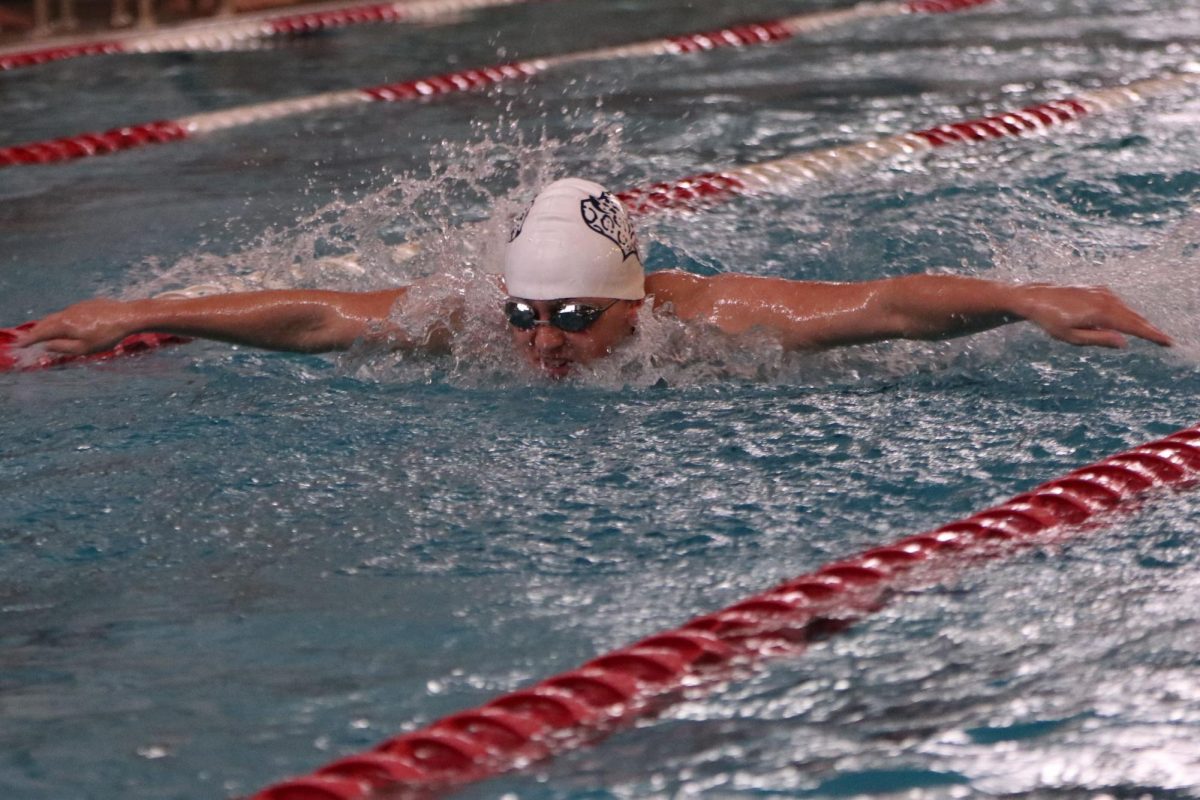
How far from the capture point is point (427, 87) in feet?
23.5

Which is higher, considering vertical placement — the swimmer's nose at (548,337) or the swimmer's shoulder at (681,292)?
the swimmer's shoulder at (681,292)

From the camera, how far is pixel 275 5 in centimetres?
984

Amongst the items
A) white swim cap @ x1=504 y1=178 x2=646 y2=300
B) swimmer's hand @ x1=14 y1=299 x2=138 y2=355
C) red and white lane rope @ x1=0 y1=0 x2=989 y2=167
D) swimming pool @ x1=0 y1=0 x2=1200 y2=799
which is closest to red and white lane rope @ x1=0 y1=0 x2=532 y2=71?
red and white lane rope @ x1=0 y1=0 x2=989 y2=167

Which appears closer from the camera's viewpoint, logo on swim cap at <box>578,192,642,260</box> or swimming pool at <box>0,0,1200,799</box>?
swimming pool at <box>0,0,1200,799</box>

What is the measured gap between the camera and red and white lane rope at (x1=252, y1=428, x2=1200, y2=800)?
1.97m

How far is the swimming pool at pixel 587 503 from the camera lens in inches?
82.0

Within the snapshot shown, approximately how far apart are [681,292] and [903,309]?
58 centimetres

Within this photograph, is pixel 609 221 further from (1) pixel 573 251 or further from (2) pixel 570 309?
(2) pixel 570 309

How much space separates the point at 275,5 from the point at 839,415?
7499 millimetres

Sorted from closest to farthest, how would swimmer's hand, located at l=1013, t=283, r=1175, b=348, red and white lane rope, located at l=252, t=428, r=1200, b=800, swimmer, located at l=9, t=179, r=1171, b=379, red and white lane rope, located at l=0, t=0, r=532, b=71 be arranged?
red and white lane rope, located at l=252, t=428, r=1200, b=800
swimmer's hand, located at l=1013, t=283, r=1175, b=348
swimmer, located at l=9, t=179, r=1171, b=379
red and white lane rope, located at l=0, t=0, r=532, b=71

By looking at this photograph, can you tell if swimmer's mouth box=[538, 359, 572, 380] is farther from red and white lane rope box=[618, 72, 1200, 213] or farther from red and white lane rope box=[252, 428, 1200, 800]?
red and white lane rope box=[618, 72, 1200, 213]

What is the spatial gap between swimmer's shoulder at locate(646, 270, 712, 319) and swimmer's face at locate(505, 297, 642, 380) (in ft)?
0.24

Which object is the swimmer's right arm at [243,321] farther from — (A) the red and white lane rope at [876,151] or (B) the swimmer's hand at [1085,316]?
(A) the red and white lane rope at [876,151]

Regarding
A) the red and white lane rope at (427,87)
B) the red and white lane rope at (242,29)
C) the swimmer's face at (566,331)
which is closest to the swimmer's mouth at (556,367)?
the swimmer's face at (566,331)
